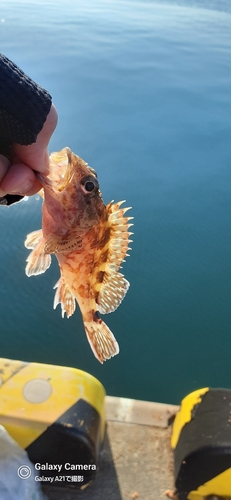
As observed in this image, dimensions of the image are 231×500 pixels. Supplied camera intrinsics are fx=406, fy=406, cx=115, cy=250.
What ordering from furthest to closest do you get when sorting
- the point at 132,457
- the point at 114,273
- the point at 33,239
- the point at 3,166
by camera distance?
the point at 132,457, the point at 114,273, the point at 33,239, the point at 3,166

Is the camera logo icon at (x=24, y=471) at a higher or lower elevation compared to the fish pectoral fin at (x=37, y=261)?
lower

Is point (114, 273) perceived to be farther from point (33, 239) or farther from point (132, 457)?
point (132, 457)

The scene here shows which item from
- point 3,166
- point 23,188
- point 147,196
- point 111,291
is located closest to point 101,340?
point 111,291

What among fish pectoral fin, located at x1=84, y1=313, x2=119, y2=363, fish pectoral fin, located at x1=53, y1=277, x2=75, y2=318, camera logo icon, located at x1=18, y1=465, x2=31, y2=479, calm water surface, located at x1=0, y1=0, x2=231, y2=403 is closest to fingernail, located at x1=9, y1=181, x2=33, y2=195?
fish pectoral fin, located at x1=53, y1=277, x2=75, y2=318

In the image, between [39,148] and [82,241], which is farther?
[82,241]

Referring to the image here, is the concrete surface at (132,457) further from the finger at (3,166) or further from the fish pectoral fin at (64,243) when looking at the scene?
the finger at (3,166)

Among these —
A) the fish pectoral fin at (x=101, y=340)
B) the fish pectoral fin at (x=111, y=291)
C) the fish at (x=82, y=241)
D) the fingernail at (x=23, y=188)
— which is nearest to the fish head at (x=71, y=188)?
the fish at (x=82, y=241)

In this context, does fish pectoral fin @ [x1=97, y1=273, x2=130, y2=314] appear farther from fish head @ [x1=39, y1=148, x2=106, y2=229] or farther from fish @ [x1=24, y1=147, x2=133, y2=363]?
fish head @ [x1=39, y1=148, x2=106, y2=229]
